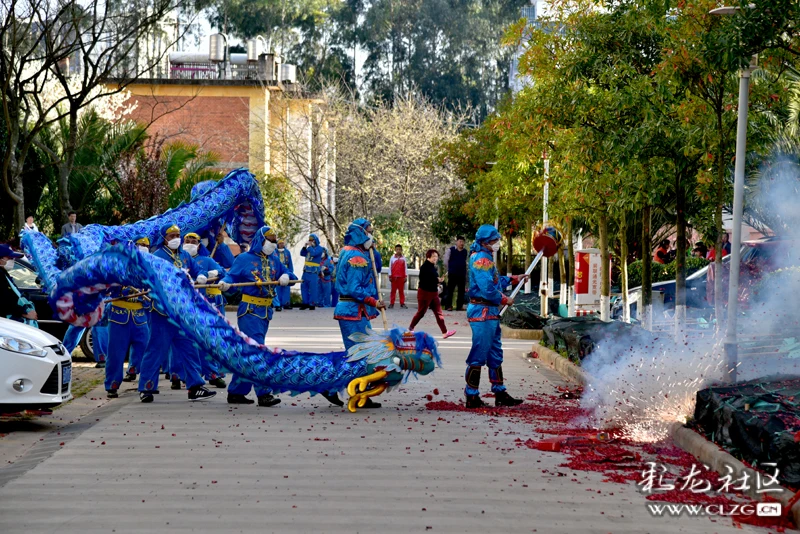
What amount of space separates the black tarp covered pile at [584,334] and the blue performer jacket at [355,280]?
3.68m

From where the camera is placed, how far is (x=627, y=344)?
1414cm

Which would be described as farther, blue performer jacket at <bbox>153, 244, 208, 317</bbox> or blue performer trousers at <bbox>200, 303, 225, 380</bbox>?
blue performer trousers at <bbox>200, 303, 225, 380</bbox>

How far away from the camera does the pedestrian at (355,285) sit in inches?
489

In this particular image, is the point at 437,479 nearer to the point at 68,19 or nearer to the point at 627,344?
the point at 627,344

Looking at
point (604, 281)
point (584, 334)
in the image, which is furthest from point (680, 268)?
point (604, 281)

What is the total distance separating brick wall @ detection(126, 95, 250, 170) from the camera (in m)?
44.6

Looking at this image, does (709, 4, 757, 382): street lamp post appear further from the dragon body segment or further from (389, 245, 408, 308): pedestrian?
(389, 245, 408, 308): pedestrian

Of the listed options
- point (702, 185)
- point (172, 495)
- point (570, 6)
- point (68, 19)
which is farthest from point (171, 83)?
point (172, 495)

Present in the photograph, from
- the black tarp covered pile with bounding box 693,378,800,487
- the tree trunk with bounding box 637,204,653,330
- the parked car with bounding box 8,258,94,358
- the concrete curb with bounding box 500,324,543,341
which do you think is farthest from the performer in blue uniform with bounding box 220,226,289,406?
the concrete curb with bounding box 500,324,543,341

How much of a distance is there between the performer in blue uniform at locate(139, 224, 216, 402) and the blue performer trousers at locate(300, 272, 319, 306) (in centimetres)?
1821

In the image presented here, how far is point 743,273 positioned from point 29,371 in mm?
13165

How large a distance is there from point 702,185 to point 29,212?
2126 cm

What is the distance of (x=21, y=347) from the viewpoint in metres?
10.5

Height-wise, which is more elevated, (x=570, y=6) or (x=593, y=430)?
(x=570, y=6)
